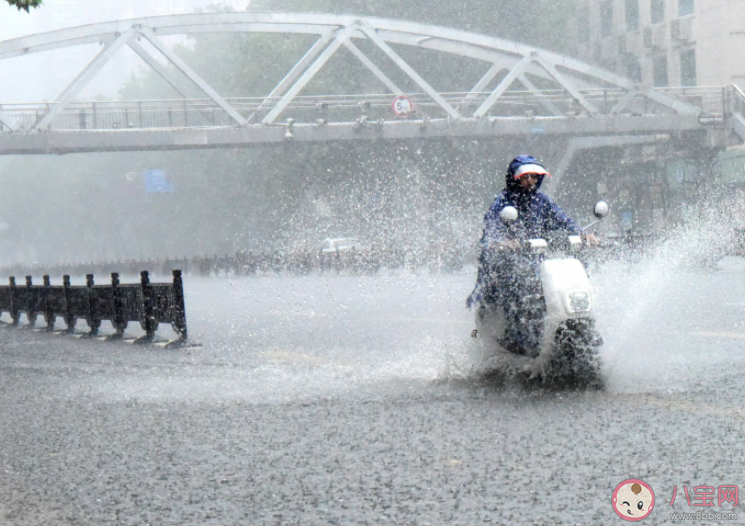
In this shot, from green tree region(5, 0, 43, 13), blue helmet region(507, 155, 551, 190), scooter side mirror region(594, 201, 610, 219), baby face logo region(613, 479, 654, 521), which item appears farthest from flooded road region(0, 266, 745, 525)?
green tree region(5, 0, 43, 13)

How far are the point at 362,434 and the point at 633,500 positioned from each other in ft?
6.82

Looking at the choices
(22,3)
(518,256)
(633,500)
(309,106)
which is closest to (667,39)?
(309,106)

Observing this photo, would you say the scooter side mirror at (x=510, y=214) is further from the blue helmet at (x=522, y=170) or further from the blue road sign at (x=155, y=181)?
the blue road sign at (x=155, y=181)

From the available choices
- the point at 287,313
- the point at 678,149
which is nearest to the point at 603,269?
the point at 287,313

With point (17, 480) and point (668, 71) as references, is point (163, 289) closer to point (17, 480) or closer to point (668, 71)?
point (17, 480)

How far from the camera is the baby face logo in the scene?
4.11 meters

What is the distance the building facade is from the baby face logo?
4168cm

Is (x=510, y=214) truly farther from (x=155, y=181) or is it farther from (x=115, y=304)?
(x=155, y=181)

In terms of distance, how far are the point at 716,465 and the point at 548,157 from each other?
150 feet

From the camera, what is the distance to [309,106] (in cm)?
4347

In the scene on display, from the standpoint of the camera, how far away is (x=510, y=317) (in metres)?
7.20

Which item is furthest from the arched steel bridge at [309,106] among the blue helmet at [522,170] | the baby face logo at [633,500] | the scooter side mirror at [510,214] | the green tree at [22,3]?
the baby face logo at [633,500]

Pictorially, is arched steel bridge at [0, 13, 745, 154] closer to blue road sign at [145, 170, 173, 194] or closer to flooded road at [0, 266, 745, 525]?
blue road sign at [145, 170, 173, 194]

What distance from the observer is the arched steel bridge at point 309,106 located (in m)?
40.0
